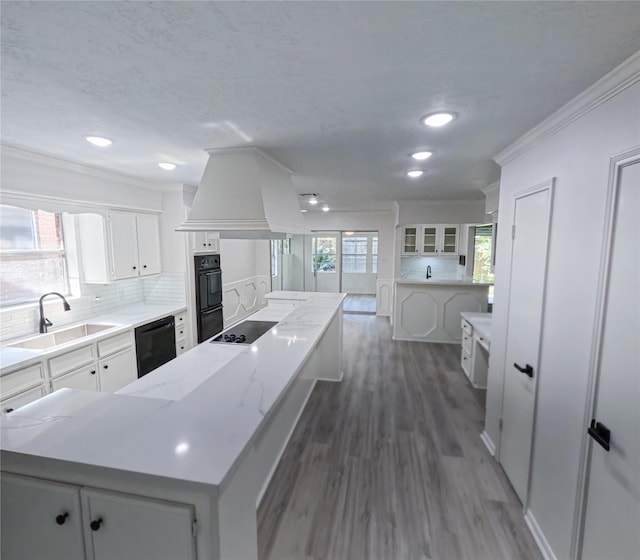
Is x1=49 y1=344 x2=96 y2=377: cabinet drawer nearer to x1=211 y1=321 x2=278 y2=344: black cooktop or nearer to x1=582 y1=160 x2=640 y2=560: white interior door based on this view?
x1=211 y1=321 x2=278 y2=344: black cooktop

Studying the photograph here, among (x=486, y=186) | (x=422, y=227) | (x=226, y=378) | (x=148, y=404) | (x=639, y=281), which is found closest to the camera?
(x=639, y=281)

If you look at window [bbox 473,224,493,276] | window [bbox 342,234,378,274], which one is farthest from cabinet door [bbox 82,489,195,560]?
window [bbox 342,234,378,274]

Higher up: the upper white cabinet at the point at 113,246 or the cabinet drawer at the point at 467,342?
the upper white cabinet at the point at 113,246

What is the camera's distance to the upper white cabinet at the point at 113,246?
10.6 feet

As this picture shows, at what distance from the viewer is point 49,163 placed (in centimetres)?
254

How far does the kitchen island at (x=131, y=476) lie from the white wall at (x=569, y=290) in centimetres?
145

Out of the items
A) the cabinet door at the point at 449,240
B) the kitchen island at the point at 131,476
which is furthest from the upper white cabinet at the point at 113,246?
the cabinet door at the point at 449,240

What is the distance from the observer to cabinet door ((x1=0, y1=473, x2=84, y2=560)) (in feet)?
3.27

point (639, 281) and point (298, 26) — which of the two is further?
point (639, 281)

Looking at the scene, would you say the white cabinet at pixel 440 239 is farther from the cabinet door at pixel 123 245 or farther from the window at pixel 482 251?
the cabinet door at pixel 123 245

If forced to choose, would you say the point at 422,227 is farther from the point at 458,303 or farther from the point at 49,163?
the point at 49,163

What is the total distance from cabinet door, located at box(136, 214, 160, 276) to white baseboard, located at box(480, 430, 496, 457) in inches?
158

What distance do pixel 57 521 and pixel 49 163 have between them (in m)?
2.73

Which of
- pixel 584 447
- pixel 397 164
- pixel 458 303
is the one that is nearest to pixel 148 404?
pixel 584 447
